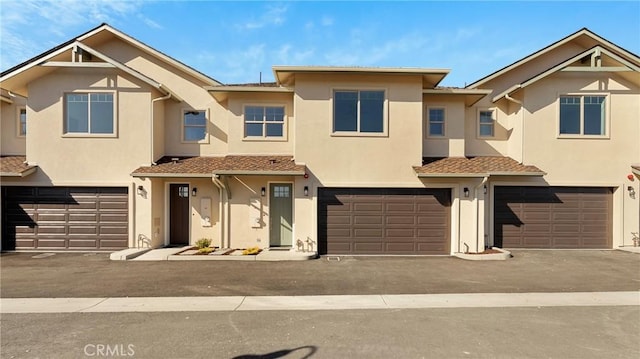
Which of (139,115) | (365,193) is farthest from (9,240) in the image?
(365,193)

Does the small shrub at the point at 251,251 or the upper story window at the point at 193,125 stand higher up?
the upper story window at the point at 193,125

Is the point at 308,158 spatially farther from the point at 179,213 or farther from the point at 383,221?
the point at 179,213

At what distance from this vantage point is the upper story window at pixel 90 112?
11664 millimetres

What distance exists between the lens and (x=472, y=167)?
1127 cm

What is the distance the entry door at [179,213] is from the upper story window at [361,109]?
651cm

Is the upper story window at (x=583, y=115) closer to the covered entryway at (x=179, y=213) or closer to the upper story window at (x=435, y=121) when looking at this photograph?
the upper story window at (x=435, y=121)

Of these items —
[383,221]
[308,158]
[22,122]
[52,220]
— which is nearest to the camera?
[308,158]

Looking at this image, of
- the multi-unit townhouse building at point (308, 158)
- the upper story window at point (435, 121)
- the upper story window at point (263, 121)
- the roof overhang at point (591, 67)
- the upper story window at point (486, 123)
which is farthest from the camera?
the upper story window at point (486, 123)

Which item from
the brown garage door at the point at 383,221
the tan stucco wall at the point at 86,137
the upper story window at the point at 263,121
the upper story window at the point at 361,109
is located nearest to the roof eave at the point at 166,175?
the tan stucco wall at the point at 86,137

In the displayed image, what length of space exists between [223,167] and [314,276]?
5092mm

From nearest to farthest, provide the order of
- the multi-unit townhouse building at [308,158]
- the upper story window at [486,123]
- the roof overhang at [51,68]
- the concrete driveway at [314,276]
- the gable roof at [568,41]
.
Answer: the concrete driveway at [314,276]
the roof overhang at [51,68]
the multi-unit townhouse building at [308,158]
the gable roof at [568,41]
the upper story window at [486,123]

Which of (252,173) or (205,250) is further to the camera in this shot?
(205,250)

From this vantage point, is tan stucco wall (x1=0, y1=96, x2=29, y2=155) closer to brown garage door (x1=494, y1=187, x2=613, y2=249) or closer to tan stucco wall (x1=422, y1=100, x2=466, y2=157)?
tan stucco wall (x1=422, y1=100, x2=466, y2=157)

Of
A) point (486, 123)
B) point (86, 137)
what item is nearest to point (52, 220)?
point (86, 137)
